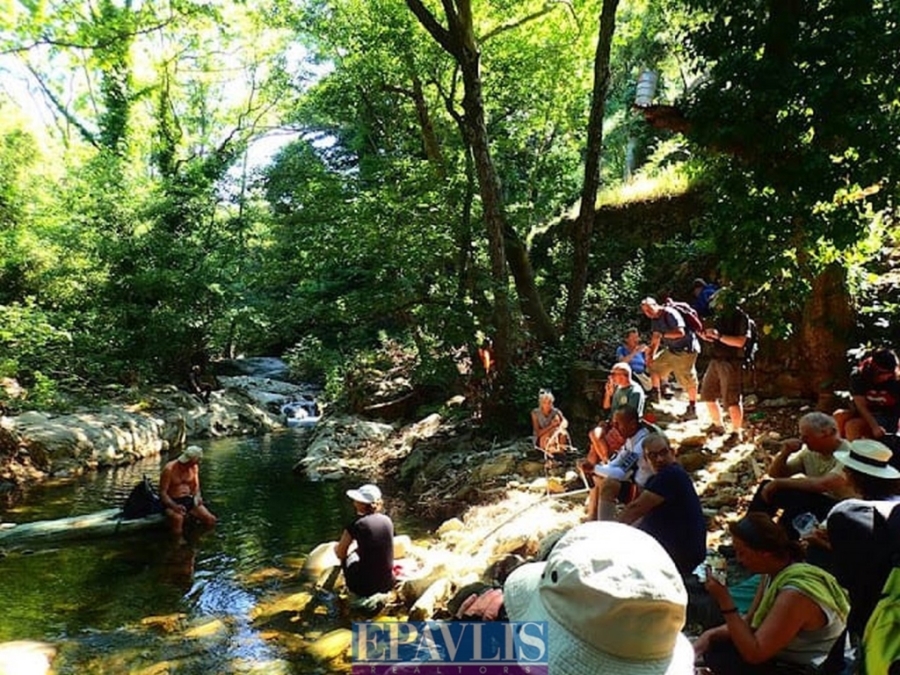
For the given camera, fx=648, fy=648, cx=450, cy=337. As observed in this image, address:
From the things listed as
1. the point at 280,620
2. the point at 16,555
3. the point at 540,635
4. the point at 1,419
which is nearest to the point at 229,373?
the point at 1,419

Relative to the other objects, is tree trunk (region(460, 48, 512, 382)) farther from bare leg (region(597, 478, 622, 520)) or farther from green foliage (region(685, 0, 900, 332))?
bare leg (region(597, 478, 622, 520))

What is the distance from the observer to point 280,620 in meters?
5.98

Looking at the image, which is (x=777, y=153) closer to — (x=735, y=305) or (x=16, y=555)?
(x=735, y=305)

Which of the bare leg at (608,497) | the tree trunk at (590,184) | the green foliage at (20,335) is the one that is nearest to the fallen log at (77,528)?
the green foliage at (20,335)

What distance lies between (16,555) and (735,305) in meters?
8.65

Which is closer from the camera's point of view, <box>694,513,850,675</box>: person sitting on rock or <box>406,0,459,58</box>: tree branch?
<box>694,513,850,675</box>: person sitting on rock

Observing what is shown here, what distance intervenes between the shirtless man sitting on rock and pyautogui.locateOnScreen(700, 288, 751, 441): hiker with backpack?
689 cm

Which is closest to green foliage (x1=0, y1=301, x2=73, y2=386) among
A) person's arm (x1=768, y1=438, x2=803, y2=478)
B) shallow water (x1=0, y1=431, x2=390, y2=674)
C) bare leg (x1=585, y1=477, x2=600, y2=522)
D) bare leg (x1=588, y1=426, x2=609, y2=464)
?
shallow water (x1=0, y1=431, x2=390, y2=674)

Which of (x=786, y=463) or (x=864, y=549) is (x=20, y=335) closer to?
(x=786, y=463)

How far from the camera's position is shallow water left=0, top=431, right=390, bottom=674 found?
530cm

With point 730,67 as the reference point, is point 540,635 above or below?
below

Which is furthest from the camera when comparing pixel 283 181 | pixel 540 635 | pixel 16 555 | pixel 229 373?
pixel 229 373

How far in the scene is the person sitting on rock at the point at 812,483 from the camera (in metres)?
4.17

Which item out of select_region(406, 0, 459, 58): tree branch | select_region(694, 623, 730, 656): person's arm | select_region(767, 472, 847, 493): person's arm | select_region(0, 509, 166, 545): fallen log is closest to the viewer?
select_region(694, 623, 730, 656): person's arm
